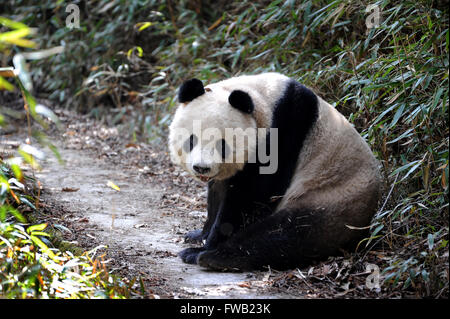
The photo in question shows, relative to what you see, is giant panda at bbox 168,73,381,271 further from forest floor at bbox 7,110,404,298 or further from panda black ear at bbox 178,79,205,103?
forest floor at bbox 7,110,404,298

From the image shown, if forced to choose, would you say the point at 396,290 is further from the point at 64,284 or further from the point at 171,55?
the point at 171,55

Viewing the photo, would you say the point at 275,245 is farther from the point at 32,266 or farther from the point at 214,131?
the point at 32,266

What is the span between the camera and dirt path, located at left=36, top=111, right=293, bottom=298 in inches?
148

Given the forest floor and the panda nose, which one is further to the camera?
the panda nose

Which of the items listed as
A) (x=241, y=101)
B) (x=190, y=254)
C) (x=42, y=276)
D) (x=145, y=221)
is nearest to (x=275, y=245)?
(x=190, y=254)

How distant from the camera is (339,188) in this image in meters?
4.08

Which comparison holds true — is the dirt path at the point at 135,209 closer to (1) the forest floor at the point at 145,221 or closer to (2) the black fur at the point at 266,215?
(1) the forest floor at the point at 145,221

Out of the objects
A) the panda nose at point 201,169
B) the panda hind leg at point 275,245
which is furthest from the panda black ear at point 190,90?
the panda hind leg at point 275,245

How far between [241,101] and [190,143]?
530mm

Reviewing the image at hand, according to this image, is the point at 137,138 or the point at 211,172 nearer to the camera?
the point at 211,172

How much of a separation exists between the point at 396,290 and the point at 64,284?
82.5 inches

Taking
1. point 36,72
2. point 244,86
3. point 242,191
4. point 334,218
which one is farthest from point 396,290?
point 36,72

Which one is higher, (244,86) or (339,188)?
(244,86)

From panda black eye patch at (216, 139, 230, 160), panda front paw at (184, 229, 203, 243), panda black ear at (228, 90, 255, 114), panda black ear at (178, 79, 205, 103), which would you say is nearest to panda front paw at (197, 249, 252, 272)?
panda front paw at (184, 229, 203, 243)
